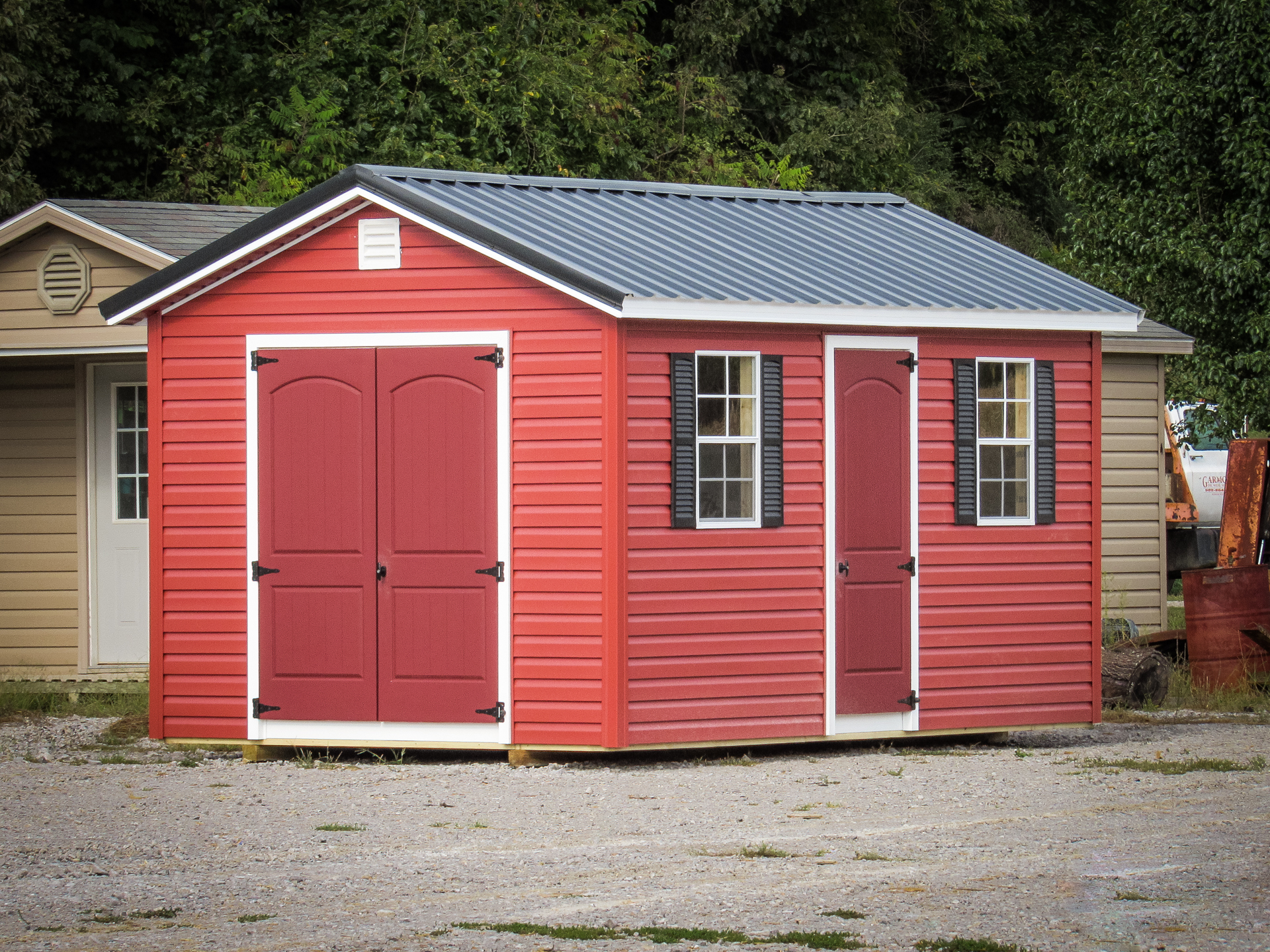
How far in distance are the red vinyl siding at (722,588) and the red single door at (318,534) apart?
5.76 feet

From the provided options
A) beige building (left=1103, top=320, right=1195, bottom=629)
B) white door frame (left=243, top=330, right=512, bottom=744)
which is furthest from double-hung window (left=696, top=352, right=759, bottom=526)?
beige building (left=1103, top=320, right=1195, bottom=629)

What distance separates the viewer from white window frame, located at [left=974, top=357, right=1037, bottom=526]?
11031mm

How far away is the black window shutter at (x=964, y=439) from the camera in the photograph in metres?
10.9

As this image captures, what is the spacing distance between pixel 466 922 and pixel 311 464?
503cm

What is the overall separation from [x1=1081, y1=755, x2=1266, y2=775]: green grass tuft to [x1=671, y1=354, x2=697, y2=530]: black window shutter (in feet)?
9.65

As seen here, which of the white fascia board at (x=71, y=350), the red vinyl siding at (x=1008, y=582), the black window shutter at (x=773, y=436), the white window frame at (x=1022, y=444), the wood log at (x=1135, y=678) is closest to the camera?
the black window shutter at (x=773, y=436)

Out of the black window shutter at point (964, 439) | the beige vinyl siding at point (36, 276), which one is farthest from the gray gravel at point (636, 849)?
the beige vinyl siding at point (36, 276)

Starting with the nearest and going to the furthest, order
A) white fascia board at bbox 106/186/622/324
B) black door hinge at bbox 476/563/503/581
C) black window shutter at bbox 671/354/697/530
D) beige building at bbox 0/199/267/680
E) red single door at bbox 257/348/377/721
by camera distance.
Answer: white fascia board at bbox 106/186/622/324 → black window shutter at bbox 671/354/697/530 → black door hinge at bbox 476/563/503/581 → red single door at bbox 257/348/377/721 → beige building at bbox 0/199/267/680

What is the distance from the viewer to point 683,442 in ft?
33.2

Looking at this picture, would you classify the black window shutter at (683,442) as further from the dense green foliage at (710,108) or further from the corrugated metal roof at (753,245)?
the dense green foliage at (710,108)

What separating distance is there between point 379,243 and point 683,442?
2.30m

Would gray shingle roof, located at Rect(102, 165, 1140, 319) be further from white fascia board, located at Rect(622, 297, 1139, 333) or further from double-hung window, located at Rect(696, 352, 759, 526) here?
double-hung window, located at Rect(696, 352, 759, 526)

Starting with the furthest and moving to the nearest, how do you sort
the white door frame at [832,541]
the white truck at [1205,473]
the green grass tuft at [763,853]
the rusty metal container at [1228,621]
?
the white truck at [1205,473] < the rusty metal container at [1228,621] < the white door frame at [832,541] < the green grass tuft at [763,853]

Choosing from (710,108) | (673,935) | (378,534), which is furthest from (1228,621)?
(710,108)
